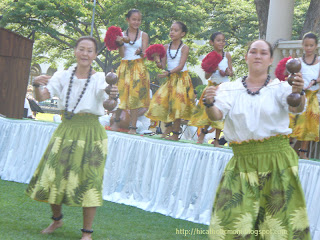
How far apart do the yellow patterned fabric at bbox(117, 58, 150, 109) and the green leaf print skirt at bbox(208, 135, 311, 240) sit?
4.03 m

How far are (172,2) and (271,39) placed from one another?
1319 centimetres

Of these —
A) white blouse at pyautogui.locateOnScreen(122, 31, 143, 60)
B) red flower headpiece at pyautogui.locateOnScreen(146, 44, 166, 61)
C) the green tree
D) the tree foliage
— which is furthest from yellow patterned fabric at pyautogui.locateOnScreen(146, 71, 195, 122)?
the green tree

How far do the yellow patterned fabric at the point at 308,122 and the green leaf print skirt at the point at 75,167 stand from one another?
2500 millimetres

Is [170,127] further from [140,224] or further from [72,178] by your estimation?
[72,178]

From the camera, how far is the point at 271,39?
33.3ft

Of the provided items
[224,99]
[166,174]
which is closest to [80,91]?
[224,99]

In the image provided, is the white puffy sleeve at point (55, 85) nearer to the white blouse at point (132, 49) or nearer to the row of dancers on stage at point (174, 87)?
the row of dancers on stage at point (174, 87)

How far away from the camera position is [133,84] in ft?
24.5

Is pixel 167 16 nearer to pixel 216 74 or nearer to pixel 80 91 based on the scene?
pixel 216 74

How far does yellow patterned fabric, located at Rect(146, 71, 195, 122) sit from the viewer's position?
22.9ft

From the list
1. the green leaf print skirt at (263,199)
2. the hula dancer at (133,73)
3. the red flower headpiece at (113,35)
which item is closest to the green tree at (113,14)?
the hula dancer at (133,73)

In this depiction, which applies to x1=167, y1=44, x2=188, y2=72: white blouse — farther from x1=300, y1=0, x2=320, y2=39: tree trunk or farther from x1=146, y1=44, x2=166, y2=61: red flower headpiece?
x1=300, y1=0, x2=320, y2=39: tree trunk

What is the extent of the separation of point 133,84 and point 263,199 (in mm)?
4219

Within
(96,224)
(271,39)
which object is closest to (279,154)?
(96,224)
